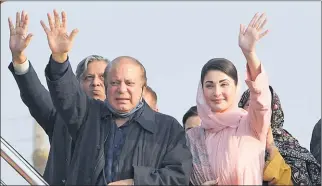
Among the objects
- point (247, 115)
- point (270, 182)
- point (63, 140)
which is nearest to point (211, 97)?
point (247, 115)

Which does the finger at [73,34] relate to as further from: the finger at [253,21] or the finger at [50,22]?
the finger at [253,21]

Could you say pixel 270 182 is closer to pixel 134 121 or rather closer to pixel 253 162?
pixel 253 162

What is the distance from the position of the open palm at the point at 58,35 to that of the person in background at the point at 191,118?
224 centimetres

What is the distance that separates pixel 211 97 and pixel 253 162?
53cm

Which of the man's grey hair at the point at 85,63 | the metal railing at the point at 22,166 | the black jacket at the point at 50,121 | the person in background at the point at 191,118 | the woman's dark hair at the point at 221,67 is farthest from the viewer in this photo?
the person in background at the point at 191,118

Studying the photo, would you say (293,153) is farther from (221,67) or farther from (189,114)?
(189,114)

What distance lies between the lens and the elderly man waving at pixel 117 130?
Answer: 5562 mm

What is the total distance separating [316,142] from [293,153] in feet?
1.60

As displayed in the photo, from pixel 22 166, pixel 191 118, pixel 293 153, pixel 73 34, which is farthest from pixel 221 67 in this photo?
pixel 191 118

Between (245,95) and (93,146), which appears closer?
(93,146)

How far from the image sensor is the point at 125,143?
18.6 ft

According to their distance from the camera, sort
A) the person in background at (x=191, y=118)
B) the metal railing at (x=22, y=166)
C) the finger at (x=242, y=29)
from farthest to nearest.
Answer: the person in background at (x=191, y=118)
the finger at (x=242, y=29)
the metal railing at (x=22, y=166)

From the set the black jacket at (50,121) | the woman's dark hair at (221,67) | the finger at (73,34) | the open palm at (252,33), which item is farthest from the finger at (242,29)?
the black jacket at (50,121)

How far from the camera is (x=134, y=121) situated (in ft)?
18.9
